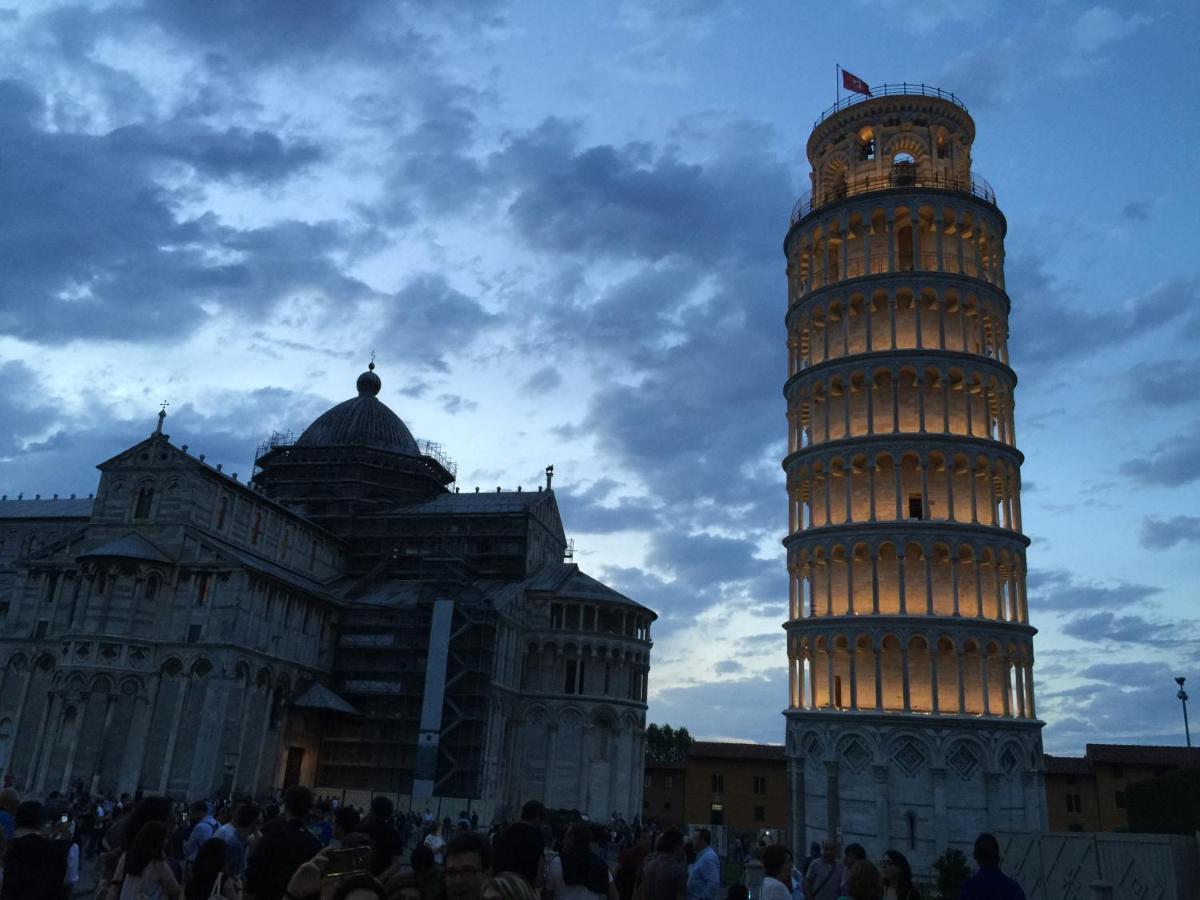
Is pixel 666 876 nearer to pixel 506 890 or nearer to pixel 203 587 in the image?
pixel 506 890

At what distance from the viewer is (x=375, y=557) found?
2518 inches

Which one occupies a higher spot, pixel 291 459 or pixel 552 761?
pixel 291 459

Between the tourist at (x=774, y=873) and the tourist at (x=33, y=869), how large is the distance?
6898 millimetres

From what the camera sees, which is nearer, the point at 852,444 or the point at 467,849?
the point at 467,849

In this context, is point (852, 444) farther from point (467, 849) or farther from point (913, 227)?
point (467, 849)

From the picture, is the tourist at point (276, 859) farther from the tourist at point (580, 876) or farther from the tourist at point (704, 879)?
the tourist at point (704, 879)

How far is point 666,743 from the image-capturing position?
4405 inches

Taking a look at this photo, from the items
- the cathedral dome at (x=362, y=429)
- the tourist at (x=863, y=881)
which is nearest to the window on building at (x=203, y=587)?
→ the cathedral dome at (x=362, y=429)

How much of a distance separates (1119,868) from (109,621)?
43558 millimetres

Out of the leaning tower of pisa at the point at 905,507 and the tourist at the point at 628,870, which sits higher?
the leaning tower of pisa at the point at 905,507

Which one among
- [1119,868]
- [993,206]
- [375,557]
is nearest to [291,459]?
[375,557]

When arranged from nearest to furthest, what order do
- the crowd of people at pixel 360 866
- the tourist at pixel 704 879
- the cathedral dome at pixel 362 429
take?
the crowd of people at pixel 360 866
the tourist at pixel 704 879
the cathedral dome at pixel 362 429

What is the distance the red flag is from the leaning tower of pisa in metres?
0.88

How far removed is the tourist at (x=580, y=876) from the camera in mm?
9273
